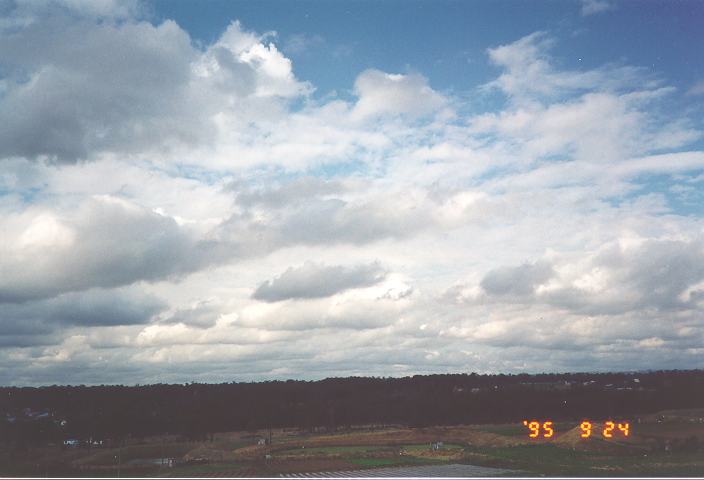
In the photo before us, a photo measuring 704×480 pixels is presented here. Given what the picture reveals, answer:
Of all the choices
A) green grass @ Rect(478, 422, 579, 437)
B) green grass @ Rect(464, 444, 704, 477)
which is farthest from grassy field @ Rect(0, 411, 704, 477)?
green grass @ Rect(478, 422, 579, 437)

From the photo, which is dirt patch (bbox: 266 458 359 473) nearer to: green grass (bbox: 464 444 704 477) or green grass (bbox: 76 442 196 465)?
green grass (bbox: 464 444 704 477)

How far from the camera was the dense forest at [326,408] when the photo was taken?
116562 mm

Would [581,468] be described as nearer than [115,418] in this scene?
Yes

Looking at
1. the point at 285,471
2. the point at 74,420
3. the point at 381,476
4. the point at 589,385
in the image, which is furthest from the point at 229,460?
the point at 589,385

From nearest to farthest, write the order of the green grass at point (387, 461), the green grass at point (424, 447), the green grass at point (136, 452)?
the green grass at point (387, 461) < the green grass at point (136, 452) < the green grass at point (424, 447)

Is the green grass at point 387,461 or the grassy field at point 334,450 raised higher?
the green grass at point 387,461

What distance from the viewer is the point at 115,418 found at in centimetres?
14125

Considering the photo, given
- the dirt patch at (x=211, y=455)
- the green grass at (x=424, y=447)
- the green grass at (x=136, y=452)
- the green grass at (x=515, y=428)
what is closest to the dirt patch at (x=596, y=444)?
the green grass at (x=515, y=428)

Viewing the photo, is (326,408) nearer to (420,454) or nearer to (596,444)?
(420,454)

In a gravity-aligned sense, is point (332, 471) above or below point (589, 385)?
below

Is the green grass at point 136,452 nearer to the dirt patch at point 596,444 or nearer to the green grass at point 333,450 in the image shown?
the green grass at point 333,450

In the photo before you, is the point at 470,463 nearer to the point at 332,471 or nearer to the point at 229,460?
the point at 332,471

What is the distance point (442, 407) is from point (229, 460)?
6953 cm

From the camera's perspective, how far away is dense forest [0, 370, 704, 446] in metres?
117
